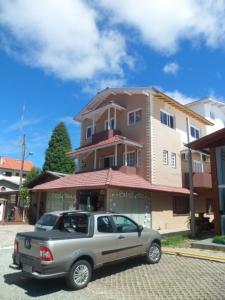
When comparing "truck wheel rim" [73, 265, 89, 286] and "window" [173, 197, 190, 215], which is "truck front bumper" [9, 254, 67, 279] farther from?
"window" [173, 197, 190, 215]

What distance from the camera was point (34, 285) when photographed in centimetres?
687

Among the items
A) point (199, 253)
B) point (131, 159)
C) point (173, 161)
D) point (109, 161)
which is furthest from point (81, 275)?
point (109, 161)

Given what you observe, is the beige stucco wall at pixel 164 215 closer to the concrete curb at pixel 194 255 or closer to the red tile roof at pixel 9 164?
the concrete curb at pixel 194 255

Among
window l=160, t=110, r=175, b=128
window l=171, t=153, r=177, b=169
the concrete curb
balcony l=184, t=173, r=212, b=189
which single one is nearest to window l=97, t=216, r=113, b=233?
the concrete curb

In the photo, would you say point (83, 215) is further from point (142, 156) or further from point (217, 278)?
point (142, 156)

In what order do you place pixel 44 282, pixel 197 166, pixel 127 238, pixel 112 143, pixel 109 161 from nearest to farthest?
pixel 44 282, pixel 127 238, pixel 112 143, pixel 109 161, pixel 197 166

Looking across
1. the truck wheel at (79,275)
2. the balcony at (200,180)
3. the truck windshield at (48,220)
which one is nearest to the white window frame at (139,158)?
the balcony at (200,180)

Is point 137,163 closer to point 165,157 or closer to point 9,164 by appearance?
point 165,157

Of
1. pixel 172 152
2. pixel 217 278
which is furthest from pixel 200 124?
pixel 217 278

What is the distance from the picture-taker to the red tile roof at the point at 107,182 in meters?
17.5

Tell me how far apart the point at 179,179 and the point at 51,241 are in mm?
18594

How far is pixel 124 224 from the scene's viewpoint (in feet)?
27.3

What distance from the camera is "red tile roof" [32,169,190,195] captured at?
690 inches

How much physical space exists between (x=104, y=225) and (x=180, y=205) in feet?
57.3
